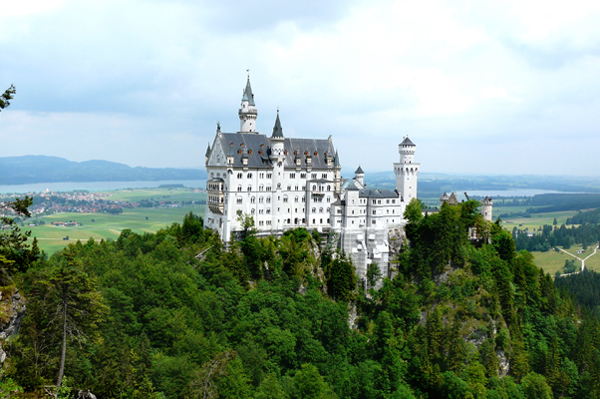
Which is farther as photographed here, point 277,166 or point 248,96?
point 248,96

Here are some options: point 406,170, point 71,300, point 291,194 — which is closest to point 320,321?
point 291,194

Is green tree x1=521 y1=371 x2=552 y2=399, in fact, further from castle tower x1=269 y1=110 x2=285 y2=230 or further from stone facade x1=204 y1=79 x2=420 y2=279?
castle tower x1=269 y1=110 x2=285 y2=230

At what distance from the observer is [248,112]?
297ft

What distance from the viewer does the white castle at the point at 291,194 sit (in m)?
83.0

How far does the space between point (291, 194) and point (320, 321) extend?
20.2 m

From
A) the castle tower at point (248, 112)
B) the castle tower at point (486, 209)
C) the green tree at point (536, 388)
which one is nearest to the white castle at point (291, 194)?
the castle tower at point (248, 112)

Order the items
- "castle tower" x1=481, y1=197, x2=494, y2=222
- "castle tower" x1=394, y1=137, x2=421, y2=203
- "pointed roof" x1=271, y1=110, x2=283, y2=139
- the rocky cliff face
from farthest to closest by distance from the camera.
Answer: "castle tower" x1=481, y1=197, x2=494, y2=222 → "castle tower" x1=394, y1=137, x2=421, y2=203 → "pointed roof" x1=271, y1=110, x2=283, y2=139 → the rocky cliff face

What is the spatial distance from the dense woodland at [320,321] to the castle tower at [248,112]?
57.8 ft

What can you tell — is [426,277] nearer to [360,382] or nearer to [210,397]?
[360,382]

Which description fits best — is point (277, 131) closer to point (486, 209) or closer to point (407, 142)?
point (407, 142)

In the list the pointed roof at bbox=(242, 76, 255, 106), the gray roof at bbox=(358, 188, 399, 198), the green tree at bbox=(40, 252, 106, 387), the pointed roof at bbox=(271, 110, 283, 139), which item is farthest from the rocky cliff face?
the pointed roof at bbox=(242, 76, 255, 106)

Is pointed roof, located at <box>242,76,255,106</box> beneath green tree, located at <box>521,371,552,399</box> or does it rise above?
above

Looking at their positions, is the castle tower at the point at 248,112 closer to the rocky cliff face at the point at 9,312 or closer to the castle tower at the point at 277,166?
the castle tower at the point at 277,166

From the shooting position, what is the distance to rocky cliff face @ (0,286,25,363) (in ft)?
102
